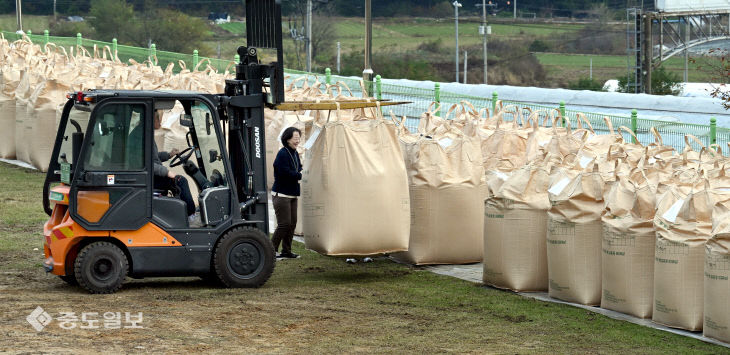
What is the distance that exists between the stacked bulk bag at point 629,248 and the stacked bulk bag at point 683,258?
0.90 ft

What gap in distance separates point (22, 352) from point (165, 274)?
2.40 m

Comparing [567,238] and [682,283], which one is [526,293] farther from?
[682,283]

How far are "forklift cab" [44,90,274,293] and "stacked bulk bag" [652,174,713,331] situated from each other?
3.21 metres

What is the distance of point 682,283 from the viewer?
7.68m

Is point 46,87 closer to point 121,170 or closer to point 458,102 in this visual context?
point 458,102

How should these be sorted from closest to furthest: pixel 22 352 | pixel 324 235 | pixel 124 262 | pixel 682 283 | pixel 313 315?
pixel 22 352 → pixel 682 283 → pixel 313 315 → pixel 124 262 → pixel 324 235

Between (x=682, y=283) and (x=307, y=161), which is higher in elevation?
(x=307, y=161)

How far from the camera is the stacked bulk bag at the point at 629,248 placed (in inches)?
320

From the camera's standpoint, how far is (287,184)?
34.9 ft

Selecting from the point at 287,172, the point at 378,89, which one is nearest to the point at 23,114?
the point at 378,89

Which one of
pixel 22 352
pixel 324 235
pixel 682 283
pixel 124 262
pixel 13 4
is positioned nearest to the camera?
pixel 22 352

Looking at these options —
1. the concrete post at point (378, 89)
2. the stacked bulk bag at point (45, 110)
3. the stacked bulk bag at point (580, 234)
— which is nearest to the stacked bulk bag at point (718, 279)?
the stacked bulk bag at point (580, 234)

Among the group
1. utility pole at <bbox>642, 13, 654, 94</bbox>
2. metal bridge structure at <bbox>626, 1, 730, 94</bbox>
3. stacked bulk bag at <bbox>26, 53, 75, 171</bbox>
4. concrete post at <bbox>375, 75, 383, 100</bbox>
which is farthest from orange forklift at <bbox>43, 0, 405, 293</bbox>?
utility pole at <bbox>642, 13, 654, 94</bbox>

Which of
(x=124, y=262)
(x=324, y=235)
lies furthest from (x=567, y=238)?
(x=124, y=262)
